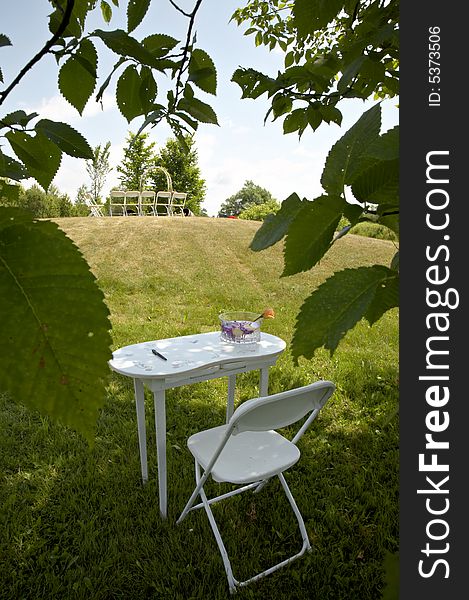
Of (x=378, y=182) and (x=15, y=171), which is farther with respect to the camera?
(x=15, y=171)

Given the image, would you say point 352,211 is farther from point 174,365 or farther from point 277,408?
point 174,365

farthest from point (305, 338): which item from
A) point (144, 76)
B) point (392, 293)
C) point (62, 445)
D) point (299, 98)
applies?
point (62, 445)

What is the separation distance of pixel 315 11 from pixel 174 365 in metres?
2.58

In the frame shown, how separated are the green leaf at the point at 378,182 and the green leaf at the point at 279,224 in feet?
0.25

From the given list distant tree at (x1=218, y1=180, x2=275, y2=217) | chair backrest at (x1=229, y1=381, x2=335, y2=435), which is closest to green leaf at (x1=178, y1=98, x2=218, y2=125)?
chair backrest at (x1=229, y1=381, x2=335, y2=435)

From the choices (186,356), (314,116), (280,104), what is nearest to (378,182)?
(314,116)

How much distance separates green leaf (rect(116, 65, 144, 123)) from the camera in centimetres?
84

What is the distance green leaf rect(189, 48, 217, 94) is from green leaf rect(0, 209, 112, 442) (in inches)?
32.3

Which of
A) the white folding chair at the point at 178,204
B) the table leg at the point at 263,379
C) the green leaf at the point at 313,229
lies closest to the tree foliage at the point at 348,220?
the green leaf at the point at 313,229

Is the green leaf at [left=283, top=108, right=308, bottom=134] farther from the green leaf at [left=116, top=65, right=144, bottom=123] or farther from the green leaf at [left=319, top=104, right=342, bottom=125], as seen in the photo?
the green leaf at [left=116, top=65, right=144, bottom=123]

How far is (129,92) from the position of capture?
2.78ft

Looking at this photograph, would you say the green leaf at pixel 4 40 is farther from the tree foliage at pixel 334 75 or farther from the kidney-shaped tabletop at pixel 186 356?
the kidney-shaped tabletop at pixel 186 356

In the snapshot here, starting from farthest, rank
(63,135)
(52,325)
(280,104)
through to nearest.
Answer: (280,104), (63,135), (52,325)

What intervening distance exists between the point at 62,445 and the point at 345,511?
2.44 m
